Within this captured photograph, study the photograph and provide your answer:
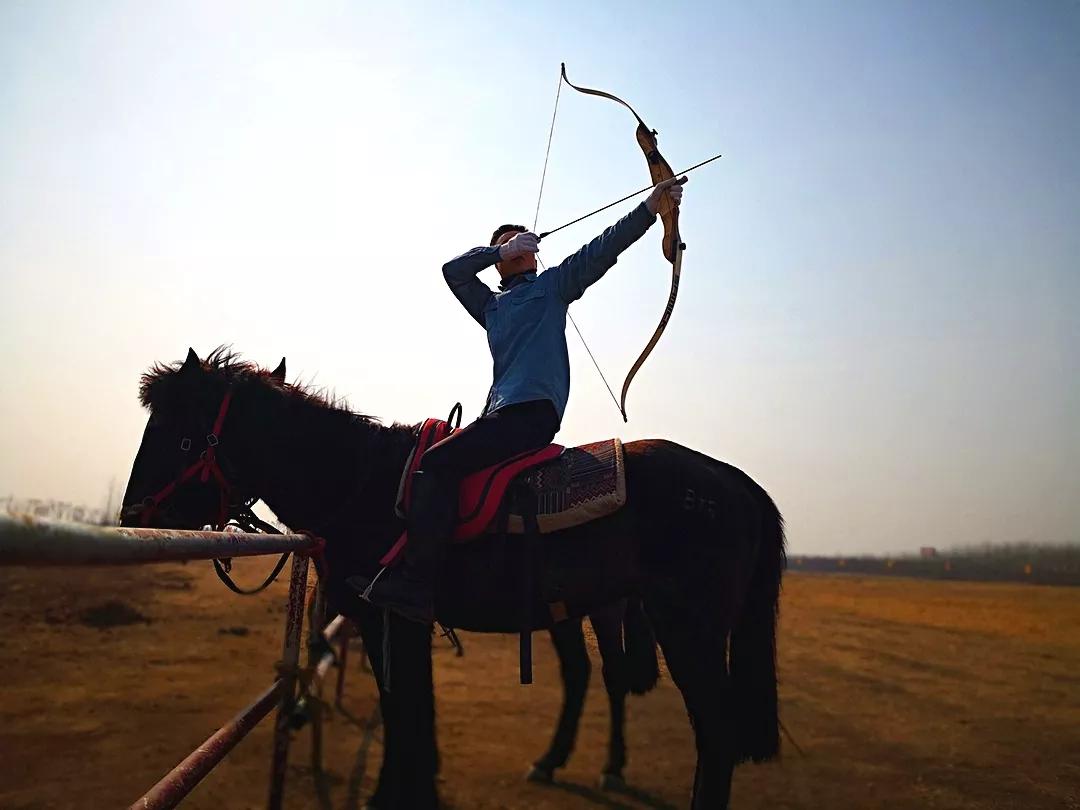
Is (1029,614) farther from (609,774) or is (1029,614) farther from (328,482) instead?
(328,482)

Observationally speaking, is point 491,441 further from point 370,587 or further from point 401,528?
point 370,587

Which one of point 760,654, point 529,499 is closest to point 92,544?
point 529,499

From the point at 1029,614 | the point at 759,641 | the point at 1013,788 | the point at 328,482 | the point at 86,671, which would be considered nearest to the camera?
the point at 328,482

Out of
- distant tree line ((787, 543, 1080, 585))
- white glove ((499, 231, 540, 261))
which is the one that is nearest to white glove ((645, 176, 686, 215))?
white glove ((499, 231, 540, 261))

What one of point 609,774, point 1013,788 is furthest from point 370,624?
point 1013,788

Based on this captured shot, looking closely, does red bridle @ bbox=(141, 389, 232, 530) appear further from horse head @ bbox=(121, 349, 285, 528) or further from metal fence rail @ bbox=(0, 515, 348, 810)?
metal fence rail @ bbox=(0, 515, 348, 810)

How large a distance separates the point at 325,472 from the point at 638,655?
3.24 m

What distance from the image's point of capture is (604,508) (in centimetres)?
362

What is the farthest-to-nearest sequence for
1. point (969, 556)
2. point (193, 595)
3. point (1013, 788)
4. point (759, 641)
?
1. point (969, 556)
2. point (193, 595)
3. point (1013, 788)
4. point (759, 641)

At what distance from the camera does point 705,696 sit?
12.0 feet

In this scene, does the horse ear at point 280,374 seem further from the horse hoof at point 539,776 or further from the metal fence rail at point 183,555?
the horse hoof at point 539,776

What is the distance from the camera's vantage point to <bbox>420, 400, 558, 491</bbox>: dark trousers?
356 cm

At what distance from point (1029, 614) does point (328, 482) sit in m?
24.4

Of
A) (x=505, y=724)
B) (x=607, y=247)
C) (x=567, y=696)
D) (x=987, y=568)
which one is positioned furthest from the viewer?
(x=987, y=568)
